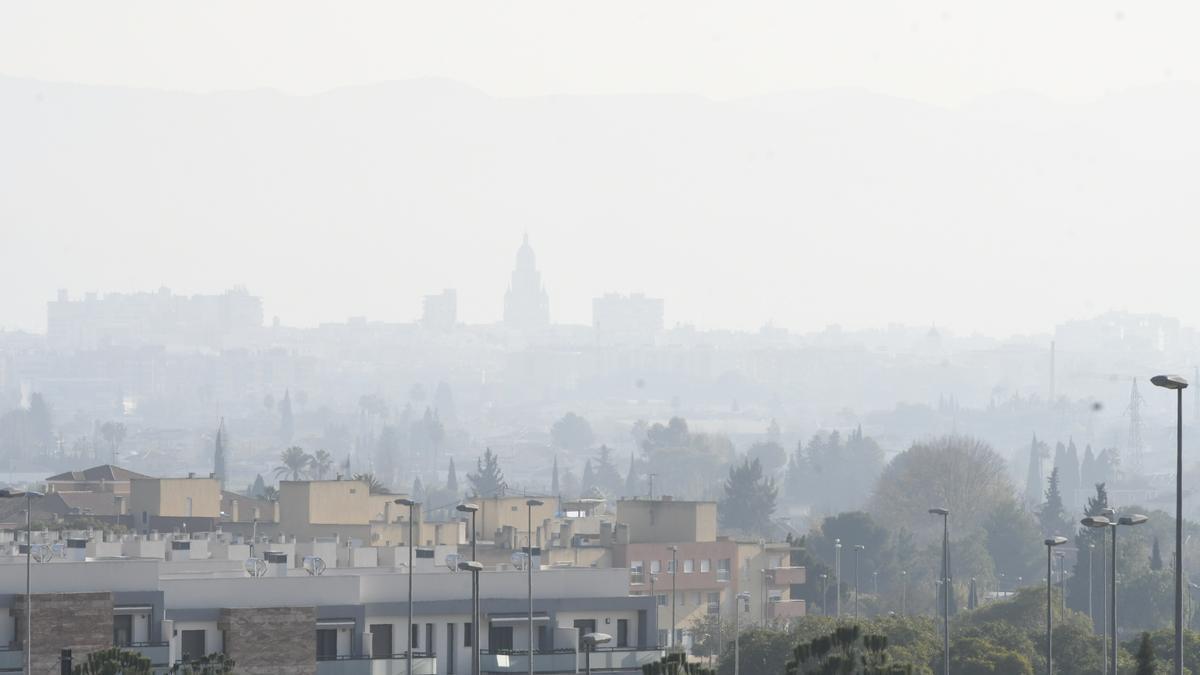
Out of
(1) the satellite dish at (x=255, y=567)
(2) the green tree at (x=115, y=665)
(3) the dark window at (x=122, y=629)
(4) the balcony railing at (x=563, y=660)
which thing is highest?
(1) the satellite dish at (x=255, y=567)

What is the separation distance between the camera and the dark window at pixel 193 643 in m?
46.2

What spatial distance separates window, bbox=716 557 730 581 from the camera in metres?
→ 99.1

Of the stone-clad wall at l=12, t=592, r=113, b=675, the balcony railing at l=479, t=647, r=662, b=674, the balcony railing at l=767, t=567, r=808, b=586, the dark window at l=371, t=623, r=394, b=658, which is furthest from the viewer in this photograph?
the balcony railing at l=767, t=567, r=808, b=586

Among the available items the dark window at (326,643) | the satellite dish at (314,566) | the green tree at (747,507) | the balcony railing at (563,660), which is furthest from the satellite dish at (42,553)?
the green tree at (747,507)

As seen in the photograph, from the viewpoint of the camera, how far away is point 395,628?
4875 cm

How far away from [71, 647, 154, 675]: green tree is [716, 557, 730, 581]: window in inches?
2502

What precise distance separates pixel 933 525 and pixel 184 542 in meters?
121

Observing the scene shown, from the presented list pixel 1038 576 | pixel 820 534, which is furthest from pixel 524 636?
pixel 1038 576

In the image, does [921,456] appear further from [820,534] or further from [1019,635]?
[1019,635]

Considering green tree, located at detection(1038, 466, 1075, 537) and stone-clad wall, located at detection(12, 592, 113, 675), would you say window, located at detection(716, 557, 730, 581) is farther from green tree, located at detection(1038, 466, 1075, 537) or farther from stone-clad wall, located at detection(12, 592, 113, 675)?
green tree, located at detection(1038, 466, 1075, 537)

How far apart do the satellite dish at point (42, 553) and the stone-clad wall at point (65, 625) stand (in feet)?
18.8

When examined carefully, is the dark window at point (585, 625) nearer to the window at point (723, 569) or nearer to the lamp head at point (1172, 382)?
the lamp head at point (1172, 382)

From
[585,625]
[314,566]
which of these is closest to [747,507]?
[314,566]

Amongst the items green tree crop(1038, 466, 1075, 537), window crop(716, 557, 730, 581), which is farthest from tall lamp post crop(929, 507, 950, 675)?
green tree crop(1038, 466, 1075, 537)
